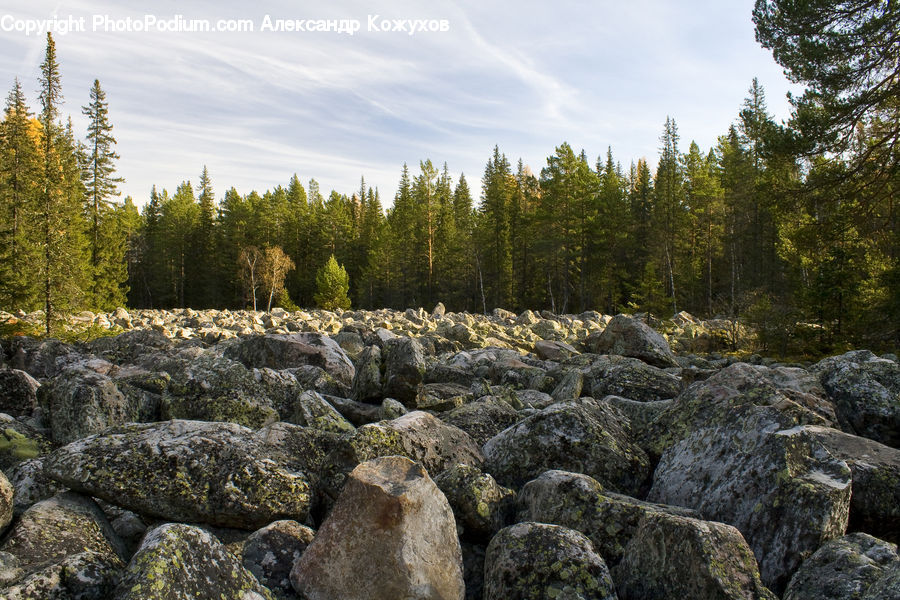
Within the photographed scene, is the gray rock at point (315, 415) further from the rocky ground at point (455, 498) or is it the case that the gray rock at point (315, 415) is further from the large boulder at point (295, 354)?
the large boulder at point (295, 354)

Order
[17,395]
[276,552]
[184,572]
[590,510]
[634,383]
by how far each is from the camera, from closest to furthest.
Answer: [184,572]
[276,552]
[590,510]
[17,395]
[634,383]

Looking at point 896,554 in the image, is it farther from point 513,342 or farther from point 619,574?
point 513,342

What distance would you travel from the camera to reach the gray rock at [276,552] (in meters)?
2.80

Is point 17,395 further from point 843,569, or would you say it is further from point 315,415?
point 843,569

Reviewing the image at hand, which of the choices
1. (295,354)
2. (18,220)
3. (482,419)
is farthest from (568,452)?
(18,220)

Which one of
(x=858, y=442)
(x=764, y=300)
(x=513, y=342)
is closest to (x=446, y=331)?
(x=513, y=342)

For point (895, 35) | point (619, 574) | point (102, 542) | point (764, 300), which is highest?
point (895, 35)

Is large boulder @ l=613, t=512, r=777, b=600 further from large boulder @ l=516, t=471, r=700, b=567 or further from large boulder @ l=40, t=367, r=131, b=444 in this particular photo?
large boulder @ l=40, t=367, r=131, b=444

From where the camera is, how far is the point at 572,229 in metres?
47.8

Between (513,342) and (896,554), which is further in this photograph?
(513,342)

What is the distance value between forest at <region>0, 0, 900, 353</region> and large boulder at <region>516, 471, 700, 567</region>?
15961 mm

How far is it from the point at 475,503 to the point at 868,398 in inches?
151

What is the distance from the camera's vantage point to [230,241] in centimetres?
6950

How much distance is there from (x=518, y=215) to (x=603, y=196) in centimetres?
882
